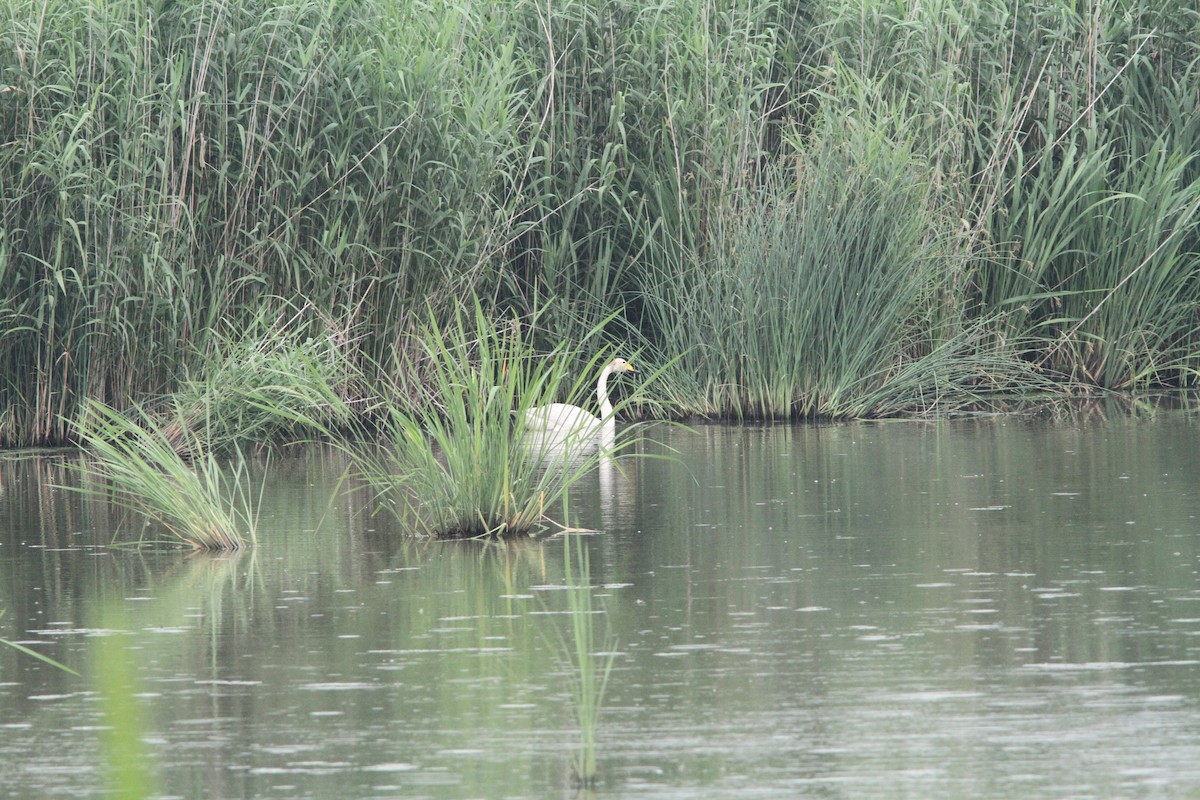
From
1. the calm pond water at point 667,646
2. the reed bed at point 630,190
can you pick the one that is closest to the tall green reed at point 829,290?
the reed bed at point 630,190

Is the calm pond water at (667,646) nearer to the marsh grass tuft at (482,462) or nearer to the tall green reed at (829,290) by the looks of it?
the marsh grass tuft at (482,462)

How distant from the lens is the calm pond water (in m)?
4.09

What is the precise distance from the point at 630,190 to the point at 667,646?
24.6 feet

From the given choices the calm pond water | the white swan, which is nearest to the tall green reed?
the white swan

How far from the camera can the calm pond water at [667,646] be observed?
409 centimetres

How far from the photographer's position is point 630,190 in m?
12.6

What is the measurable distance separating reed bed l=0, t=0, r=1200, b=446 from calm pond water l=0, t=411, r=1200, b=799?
7.20 ft

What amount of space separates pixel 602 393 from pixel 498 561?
325 cm

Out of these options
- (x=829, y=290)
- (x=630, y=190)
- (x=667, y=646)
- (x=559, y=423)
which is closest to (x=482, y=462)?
(x=559, y=423)

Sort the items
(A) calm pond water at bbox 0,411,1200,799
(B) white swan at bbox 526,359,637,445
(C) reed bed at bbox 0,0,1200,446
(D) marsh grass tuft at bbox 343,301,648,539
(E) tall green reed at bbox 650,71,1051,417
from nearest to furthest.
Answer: (A) calm pond water at bbox 0,411,1200,799, (D) marsh grass tuft at bbox 343,301,648,539, (B) white swan at bbox 526,359,637,445, (C) reed bed at bbox 0,0,1200,446, (E) tall green reed at bbox 650,71,1051,417

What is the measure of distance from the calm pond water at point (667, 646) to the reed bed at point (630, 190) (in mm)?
2193

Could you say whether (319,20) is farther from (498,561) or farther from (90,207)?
(498,561)

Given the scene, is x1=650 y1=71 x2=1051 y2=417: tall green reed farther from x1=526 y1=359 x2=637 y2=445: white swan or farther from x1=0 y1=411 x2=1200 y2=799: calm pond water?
x1=0 y1=411 x2=1200 y2=799: calm pond water

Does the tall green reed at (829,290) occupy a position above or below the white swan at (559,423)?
above
